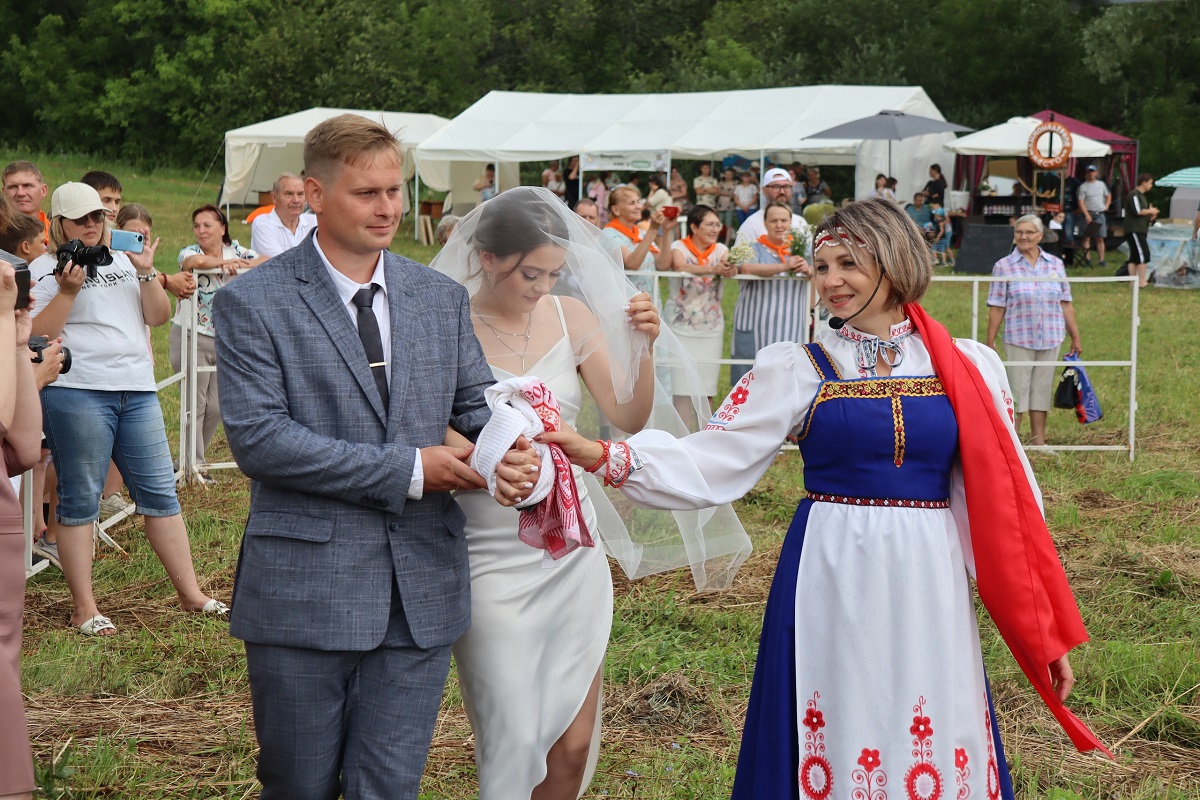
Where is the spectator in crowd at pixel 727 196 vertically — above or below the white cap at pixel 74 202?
above

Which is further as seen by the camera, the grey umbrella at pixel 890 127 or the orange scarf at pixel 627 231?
the grey umbrella at pixel 890 127

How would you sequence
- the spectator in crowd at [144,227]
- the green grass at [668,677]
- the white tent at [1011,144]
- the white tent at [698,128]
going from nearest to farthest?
1. the green grass at [668,677]
2. the spectator in crowd at [144,227]
3. the white tent at [1011,144]
4. the white tent at [698,128]

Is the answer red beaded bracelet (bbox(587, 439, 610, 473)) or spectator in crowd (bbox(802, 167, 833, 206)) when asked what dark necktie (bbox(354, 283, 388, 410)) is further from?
spectator in crowd (bbox(802, 167, 833, 206))

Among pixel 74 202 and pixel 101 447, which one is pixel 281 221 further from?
pixel 101 447

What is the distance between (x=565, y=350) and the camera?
3771 millimetres

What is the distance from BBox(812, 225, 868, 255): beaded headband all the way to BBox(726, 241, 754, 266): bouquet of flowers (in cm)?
574

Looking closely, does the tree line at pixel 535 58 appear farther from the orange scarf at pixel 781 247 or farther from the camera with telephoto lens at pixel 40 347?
the camera with telephoto lens at pixel 40 347

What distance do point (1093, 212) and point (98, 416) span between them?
2092 centimetres

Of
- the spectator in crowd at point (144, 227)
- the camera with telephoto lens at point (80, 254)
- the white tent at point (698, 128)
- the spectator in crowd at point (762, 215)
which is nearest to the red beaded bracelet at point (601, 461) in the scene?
the camera with telephoto lens at point (80, 254)

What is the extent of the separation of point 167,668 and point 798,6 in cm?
3855

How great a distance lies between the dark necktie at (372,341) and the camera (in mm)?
2938

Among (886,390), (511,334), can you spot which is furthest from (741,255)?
(886,390)

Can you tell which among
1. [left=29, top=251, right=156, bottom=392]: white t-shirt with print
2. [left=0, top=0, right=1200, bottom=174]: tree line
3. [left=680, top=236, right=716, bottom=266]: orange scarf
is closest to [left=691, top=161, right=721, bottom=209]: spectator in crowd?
[left=0, top=0, right=1200, bottom=174]: tree line

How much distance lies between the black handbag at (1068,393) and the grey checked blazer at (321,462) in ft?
24.1
